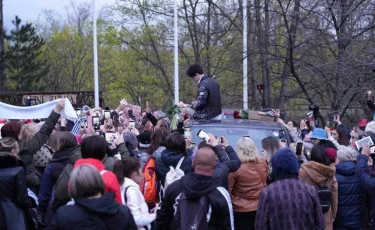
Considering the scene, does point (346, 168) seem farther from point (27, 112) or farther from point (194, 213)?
point (27, 112)

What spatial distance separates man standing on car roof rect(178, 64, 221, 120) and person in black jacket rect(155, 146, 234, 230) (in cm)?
486

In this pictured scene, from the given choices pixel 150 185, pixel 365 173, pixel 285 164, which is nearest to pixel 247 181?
pixel 150 185

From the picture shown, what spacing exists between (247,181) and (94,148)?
201 cm

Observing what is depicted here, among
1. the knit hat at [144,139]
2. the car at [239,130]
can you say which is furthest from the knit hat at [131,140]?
the car at [239,130]

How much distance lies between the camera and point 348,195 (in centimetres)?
775

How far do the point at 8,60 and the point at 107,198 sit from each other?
4385 centimetres

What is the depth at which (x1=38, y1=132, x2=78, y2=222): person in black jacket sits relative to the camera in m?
6.83

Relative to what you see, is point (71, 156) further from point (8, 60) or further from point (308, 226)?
point (8, 60)

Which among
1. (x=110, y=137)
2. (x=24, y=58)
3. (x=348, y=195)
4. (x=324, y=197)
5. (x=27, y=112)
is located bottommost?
(x=348, y=195)

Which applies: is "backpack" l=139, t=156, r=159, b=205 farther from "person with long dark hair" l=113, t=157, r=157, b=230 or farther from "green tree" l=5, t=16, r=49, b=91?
"green tree" l=5, t=16, r=49, b=91

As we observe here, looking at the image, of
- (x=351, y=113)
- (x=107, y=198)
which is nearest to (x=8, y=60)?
(x=351, y=113)

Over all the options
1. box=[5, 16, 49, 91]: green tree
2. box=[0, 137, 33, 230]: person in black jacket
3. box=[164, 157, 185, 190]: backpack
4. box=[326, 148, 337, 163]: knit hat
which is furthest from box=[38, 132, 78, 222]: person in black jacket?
box=[5, 16, 49, 91]: green tree

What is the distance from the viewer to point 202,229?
533 centimetres

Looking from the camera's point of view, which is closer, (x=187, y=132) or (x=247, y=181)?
(x=247, y=181)
